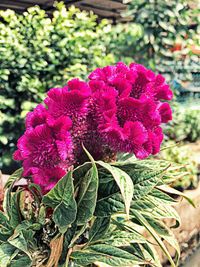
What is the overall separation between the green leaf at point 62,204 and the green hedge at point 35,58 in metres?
2.78

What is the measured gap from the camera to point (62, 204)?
969 millimetres

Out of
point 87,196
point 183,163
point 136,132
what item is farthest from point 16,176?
point 183,163

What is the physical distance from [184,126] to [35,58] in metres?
2.46

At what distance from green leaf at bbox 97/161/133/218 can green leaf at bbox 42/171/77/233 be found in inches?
3.5

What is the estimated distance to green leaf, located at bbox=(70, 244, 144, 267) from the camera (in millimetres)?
1013

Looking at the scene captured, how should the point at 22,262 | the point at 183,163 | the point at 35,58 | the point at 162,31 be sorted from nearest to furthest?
the point at 22,262
the point at 35,58
the point at 183,163
the point at 162,31

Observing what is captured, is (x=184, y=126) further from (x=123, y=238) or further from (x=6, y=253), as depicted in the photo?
(x=6, y=253)

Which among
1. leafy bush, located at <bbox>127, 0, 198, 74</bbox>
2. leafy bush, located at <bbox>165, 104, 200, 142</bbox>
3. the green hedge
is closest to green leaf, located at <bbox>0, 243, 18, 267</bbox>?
the green hedge

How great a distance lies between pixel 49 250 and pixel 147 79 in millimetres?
456

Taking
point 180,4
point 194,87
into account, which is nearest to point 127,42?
point 180,4

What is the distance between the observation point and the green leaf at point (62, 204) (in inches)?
37.5

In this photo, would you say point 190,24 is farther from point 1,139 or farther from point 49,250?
point 49,250

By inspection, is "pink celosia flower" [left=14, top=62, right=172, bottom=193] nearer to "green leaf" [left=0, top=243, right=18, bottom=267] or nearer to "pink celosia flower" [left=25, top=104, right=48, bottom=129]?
"pink celosia flower" [left=25, top=104, right=48, bottom=129]

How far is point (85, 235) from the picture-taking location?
3.66ft
